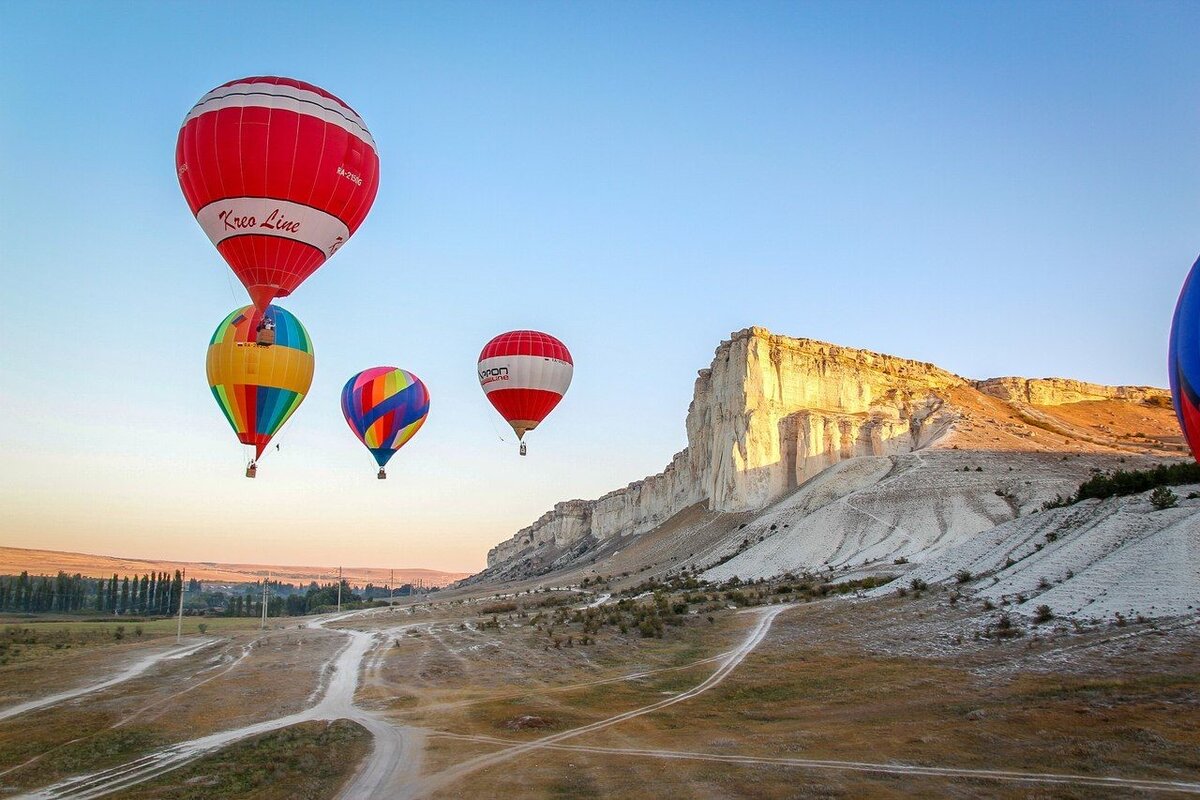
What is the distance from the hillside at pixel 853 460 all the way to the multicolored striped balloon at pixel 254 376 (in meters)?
24.9

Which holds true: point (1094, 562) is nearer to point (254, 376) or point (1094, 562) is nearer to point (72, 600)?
point (254, 376)

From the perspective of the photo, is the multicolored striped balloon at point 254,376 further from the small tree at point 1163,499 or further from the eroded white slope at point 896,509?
the eroded white slope at point 896,509

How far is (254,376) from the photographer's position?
30406 mm

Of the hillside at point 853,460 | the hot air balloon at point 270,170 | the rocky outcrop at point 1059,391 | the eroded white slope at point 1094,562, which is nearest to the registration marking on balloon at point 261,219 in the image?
the hot air balloon at point 270,170

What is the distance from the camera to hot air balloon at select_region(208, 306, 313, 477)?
3041 centimetres

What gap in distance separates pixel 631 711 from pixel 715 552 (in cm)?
4775

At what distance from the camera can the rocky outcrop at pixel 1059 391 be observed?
10994 centimetres

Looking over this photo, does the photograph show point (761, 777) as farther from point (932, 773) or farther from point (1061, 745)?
point (1061, 745)

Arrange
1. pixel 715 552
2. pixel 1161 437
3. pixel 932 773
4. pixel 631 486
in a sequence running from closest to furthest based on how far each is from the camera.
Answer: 1. pixel 932 773
2. pixel 715 552
3. pixel 1161 437
4. pixel 631 486

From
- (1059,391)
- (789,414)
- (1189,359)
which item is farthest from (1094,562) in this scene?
(1059,391)

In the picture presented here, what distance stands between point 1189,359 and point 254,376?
28555 mm

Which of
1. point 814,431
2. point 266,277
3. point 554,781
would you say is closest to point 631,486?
point 814,431

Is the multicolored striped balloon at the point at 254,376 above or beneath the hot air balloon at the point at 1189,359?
above

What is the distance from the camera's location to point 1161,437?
8875 cm
